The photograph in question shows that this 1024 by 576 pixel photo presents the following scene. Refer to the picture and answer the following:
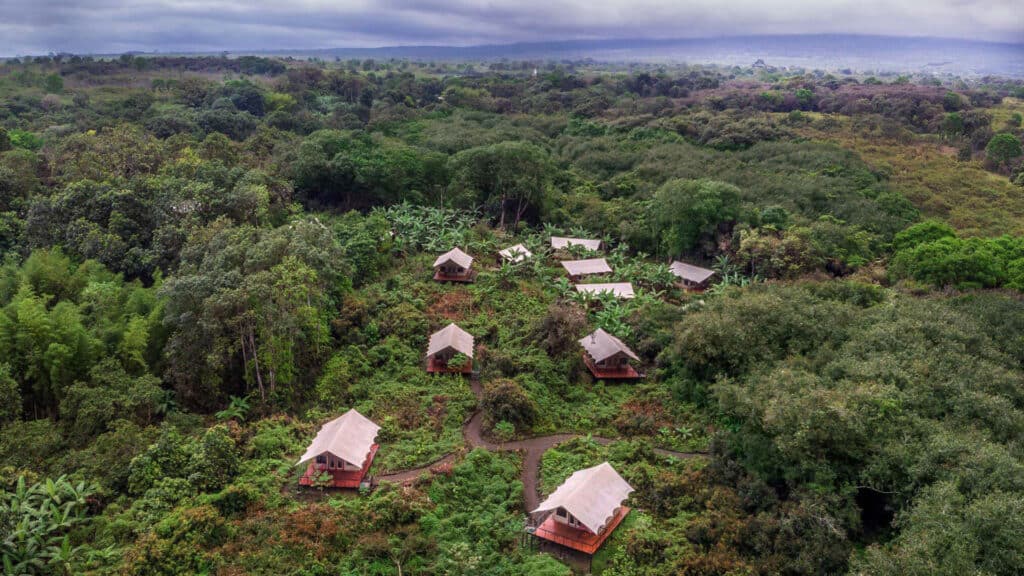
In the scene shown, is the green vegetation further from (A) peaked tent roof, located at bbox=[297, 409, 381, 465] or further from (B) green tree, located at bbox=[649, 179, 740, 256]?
(A) peaked tent roof, located at bbox=[297, 409, 381, 465]

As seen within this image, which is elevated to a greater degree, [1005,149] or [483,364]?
[1005,149]

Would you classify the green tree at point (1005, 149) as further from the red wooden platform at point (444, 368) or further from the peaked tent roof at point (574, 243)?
the red wooden platform at point (444, 368)

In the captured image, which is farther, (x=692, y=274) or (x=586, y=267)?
(x=586, y=267)

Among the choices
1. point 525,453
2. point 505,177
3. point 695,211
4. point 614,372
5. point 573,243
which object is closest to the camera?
point 525,453

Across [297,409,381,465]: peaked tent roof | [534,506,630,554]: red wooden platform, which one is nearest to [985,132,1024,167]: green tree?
[534,506,630,554]: red wooden platform

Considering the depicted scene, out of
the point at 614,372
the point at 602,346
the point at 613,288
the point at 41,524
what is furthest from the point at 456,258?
the point at 41,524

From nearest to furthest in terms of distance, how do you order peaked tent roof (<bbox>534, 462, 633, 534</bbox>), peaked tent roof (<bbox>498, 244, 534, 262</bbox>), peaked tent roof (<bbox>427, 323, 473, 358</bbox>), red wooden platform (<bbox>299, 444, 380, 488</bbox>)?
1. peaked tent roof (<bbox>534, 462, 633, 534</bbox>)
2. red wooden platform (<bbox>299, 444, 380, 488</bbox>)
3. peaked tent roof (<bbox>427, 323, 473, 358</bbox>)
4. peaked tent roof (<bbox>498, 244, 534, 262</bbox>)

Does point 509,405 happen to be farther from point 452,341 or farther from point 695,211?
point 695,211

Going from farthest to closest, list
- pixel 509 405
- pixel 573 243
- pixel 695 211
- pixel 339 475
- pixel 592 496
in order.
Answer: pixel 573 243, pixel 695 211, pixel 509 405, pixel 339 475, pixel 592 496
